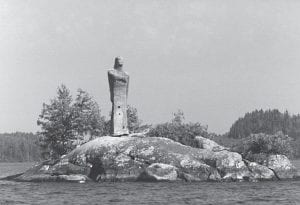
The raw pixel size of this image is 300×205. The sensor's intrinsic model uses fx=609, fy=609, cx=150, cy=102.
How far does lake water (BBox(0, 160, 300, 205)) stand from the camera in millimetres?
29312

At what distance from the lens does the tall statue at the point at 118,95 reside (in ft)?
155

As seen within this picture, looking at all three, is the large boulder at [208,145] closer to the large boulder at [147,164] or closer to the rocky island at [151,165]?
the rocky island at [151,165]

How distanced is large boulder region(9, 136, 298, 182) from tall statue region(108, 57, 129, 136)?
316 centimetres

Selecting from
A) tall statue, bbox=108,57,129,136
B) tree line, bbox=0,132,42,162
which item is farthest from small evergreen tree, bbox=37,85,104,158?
tree line, bbox=0,132,42,162

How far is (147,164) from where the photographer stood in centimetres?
4188

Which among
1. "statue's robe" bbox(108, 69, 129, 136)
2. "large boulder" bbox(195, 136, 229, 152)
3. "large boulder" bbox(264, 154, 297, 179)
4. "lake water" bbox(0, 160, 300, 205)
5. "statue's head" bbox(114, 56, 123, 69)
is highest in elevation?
"statue's head" bbox(114, 56, 123, 69)

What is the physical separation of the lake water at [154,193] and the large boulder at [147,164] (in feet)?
6.19

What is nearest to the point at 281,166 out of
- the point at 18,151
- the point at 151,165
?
the point at 151,165

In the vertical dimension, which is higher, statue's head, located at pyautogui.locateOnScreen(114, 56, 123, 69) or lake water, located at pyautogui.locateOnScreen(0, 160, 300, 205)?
statue's head, located at pyautogui.locateOnScreen(114, 56, 123, 69)

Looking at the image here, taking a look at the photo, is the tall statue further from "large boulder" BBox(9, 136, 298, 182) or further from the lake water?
the lake water

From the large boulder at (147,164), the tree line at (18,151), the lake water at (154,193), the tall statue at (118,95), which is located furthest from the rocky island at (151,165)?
the tree line at (18,151)

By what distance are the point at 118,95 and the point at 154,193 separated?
16.4 metres

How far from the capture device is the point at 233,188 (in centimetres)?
3506

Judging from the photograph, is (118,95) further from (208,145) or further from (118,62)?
(208,145)
